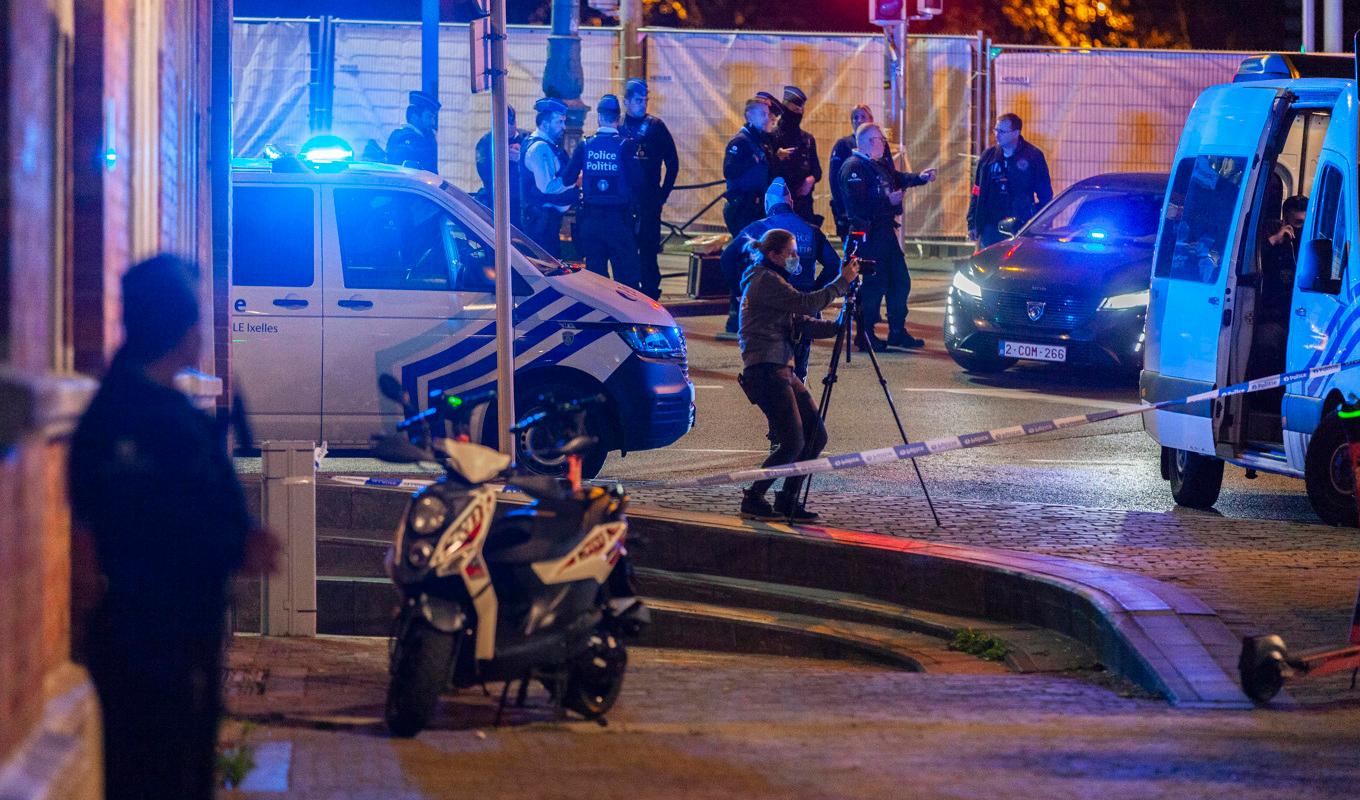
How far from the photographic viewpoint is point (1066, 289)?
15.8 metres

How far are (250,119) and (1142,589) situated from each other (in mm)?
15721

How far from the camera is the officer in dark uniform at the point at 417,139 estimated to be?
16516mm

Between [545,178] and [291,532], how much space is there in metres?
7.83

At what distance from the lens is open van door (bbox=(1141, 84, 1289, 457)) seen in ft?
36.6

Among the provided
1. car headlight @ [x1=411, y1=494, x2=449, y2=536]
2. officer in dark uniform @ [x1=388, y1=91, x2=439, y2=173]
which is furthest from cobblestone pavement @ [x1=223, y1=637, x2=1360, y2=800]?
officer in dark uniform @ [x1=388, y1=91, x2=439, y2=173]

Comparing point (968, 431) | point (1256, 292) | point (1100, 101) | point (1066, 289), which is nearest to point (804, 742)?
point (1256, 292)

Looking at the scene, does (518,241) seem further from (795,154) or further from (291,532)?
(795,154)

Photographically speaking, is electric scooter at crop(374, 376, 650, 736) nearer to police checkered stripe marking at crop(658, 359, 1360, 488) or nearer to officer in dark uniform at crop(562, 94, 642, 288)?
police checkered stripe marking at crop(658, 359, 1360, 488)

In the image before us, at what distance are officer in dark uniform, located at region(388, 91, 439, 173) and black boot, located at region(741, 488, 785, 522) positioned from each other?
6864 millimetres

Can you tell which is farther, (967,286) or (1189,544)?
(967,286)

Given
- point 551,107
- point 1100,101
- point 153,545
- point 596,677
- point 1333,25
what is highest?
point 1333,25

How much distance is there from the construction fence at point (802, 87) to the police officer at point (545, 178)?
583 centimetres

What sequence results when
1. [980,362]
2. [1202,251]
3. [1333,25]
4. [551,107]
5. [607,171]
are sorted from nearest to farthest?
[1202,251] < [551,107] < [607,171] < [980,362] < [1333,25]

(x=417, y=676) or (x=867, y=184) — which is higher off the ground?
(x=867, y=184)
